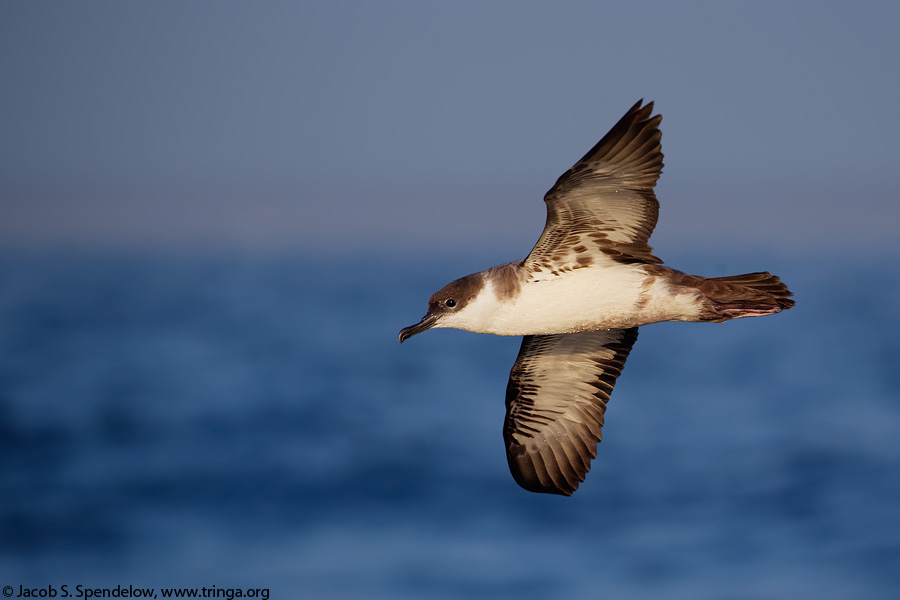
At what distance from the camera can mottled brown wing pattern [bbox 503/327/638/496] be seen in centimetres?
940

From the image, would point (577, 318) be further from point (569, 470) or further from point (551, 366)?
point (569, 470)

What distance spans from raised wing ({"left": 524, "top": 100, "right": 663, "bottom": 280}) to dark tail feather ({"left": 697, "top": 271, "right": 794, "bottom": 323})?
20.1 inches

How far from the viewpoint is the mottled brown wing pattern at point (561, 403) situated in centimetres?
940

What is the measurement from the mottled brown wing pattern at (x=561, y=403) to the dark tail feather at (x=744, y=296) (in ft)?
5.66

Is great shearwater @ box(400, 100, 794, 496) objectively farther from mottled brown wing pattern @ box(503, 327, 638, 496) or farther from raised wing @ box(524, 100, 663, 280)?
mottled brown wing pattern @ box(503, 327, 638, 496)

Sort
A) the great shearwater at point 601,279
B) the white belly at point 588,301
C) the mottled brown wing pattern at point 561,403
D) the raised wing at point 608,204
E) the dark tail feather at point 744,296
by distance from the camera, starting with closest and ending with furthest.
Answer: the raised wing at point 608,204 < the great shearwater at point 601,279 < the dark tail feather at point 744,296 < the white belly at point 588,301 < the mottled brown wing pattern at point 561,403

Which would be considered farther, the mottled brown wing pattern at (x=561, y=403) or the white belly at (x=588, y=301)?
the mottled brown wing pattern at (x=561, y=403)

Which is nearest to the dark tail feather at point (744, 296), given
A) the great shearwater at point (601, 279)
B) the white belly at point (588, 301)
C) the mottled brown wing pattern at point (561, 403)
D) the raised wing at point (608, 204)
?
the great shearwater at point (601, 279)

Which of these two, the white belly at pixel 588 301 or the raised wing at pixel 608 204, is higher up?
the raised wing at pixel 608 204

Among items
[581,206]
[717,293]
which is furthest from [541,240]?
[717,293]

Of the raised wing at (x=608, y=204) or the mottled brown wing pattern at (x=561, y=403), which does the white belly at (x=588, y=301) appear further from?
the mottled brown wing pattern at (x=561, y=403)

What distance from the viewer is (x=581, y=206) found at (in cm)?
750

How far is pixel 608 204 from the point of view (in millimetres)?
7473

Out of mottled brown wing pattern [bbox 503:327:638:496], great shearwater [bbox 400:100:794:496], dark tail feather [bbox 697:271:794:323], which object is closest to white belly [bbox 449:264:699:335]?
great shearwater [bbox 400:100:794:496]
